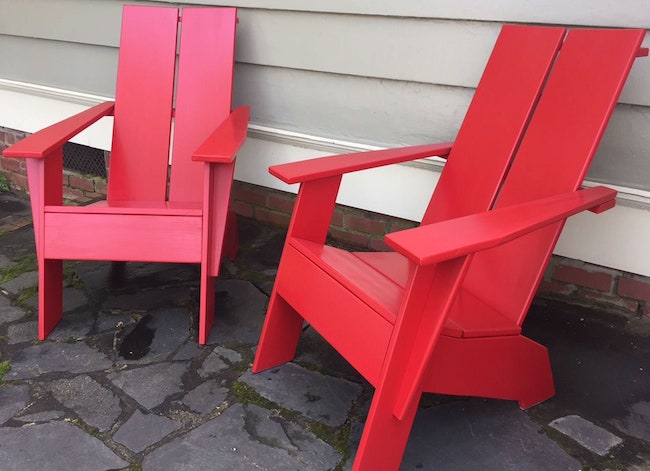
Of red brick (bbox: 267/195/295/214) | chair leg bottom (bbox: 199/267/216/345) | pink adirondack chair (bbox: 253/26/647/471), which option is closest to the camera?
pink adirondack chair (bbox: 253/26/647/471)

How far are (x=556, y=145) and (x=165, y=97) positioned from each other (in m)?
1.50

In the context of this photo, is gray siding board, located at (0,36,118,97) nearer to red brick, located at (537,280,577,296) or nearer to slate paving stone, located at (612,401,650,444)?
red brick, located at (537,280,577,296)

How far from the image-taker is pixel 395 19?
87.4 inches

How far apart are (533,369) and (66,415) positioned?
129 centimetres

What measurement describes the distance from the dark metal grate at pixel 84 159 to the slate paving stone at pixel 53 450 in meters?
1.92

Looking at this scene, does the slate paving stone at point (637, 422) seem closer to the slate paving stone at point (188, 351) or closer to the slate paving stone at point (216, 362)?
the slate paving stone at point (216, 362)

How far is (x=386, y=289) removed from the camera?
61.3 inches

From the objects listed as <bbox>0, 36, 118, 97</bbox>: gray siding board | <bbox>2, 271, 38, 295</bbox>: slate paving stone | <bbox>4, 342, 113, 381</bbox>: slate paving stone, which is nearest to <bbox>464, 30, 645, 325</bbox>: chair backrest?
<bbox>4, 342, 113, 381</bbox>: slate paving stone

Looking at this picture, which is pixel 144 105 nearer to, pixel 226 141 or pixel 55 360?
pixel 226 141

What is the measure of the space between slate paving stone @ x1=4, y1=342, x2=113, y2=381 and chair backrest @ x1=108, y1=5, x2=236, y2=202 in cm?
65

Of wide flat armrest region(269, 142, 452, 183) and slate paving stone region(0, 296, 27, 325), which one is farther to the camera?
slate paving stone region(0, 296, 27, 325)

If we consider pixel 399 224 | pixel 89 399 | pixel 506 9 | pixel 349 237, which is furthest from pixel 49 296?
pixel 506 9

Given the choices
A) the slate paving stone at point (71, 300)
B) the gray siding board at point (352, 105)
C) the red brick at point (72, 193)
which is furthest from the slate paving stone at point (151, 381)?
the red brick at point (72, 193)

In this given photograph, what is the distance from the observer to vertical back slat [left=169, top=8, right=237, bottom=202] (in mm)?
2393
